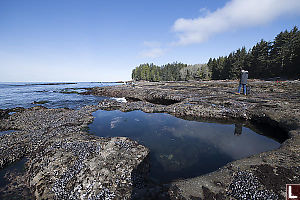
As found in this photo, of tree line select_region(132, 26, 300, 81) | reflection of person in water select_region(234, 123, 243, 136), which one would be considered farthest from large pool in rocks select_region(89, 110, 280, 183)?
tree line select_region(132, 26, 300, 81)

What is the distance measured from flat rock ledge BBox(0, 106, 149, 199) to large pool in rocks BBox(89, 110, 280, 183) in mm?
1541

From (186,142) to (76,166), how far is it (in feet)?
27.2

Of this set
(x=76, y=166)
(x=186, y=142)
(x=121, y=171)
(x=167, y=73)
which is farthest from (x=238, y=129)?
(x=167, y=73)

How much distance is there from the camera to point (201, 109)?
17078 millimetres

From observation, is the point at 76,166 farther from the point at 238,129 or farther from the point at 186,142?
the point at 238,129

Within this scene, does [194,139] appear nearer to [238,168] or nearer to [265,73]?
[238,168]

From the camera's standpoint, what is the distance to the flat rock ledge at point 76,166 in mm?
5750

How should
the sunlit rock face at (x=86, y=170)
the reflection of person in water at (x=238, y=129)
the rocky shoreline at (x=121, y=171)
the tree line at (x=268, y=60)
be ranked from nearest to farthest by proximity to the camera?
the rocky shoreline at (x=121, y=171)
the sunlit rock face at (x=86, y=170)
the reflection of person in water at (x=238, y=129)
the tree line at (x=268, y=60)

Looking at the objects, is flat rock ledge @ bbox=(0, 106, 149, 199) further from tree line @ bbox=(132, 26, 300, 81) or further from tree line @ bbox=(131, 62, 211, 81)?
tree line @ bbox=(131, 62, 211, 81)

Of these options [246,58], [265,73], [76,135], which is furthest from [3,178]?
[246,58]

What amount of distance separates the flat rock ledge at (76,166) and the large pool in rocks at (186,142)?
1.54 m

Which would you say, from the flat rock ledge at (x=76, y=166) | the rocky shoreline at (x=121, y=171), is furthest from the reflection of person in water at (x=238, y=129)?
the flat rock ledge at (x=76, y=166)

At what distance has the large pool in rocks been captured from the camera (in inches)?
290

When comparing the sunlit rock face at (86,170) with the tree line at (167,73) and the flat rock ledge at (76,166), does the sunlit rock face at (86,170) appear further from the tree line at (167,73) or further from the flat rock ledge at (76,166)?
the tree line at (167,73)
